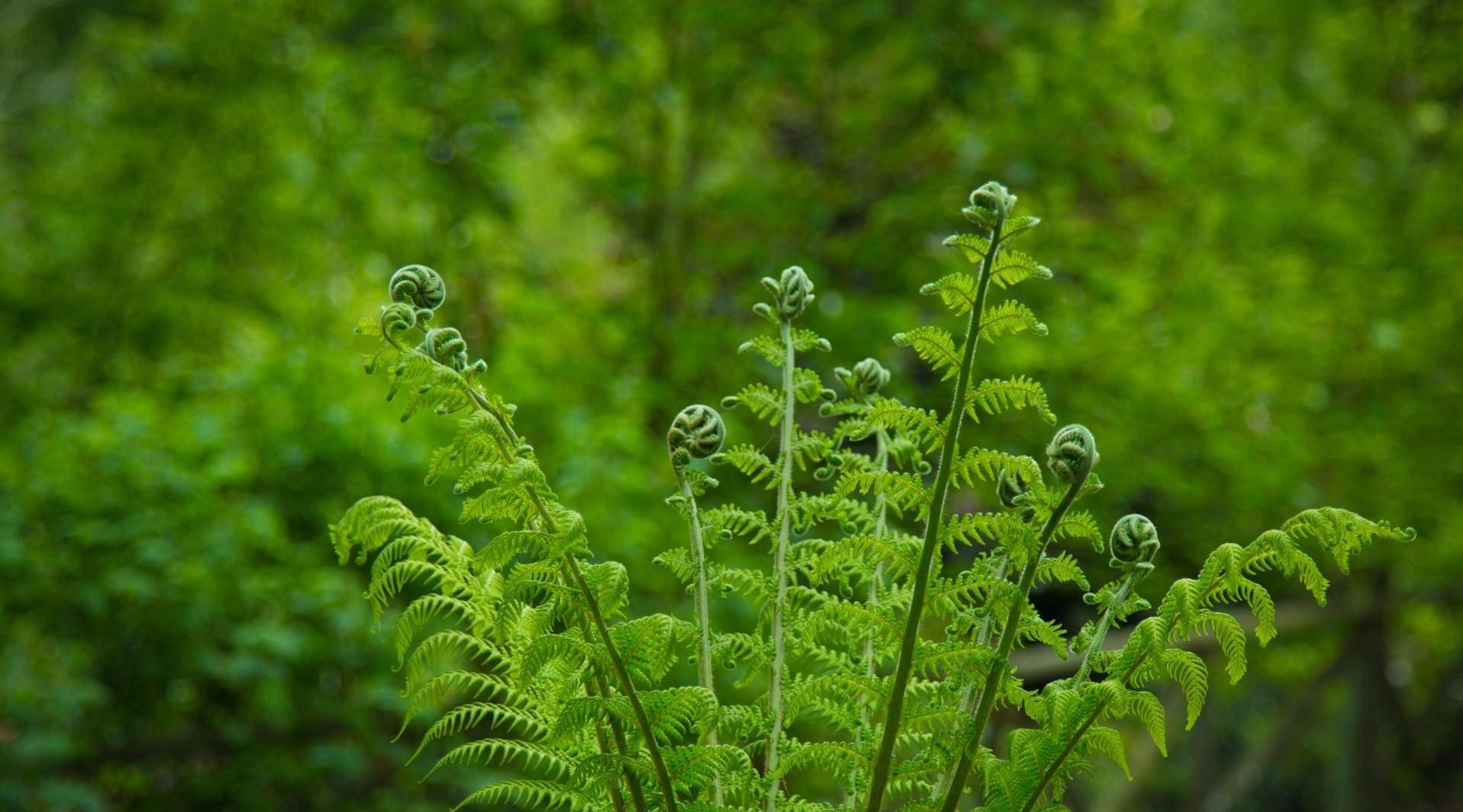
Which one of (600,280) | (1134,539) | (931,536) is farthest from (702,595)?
(600,280)

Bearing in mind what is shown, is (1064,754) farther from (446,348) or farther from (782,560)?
(446,348)

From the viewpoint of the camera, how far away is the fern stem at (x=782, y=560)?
2.81 feet

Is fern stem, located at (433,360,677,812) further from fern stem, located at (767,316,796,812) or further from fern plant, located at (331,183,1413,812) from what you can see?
fern stem, located at (767,316,796,812)

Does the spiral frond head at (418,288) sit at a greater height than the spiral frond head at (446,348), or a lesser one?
greater

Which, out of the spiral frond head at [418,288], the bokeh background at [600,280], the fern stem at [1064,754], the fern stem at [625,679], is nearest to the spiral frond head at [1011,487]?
the fern stem at [1064,754]

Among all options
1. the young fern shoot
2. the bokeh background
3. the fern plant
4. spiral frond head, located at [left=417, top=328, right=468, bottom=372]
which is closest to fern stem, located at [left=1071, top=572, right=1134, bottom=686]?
the fern plant

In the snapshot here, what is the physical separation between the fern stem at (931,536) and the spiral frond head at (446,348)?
30cm

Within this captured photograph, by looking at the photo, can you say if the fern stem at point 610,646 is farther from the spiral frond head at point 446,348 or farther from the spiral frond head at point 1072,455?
the spiral frond head at point 1072,455

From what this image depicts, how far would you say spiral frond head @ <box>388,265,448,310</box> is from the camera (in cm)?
76

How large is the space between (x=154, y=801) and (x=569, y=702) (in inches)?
82.8

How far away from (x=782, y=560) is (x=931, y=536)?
0.64ft

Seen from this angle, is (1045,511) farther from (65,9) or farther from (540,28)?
(65,9)

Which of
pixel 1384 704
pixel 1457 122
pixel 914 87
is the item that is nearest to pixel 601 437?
pixel 914 87

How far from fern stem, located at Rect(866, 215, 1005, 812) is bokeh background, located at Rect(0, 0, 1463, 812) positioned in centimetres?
169
